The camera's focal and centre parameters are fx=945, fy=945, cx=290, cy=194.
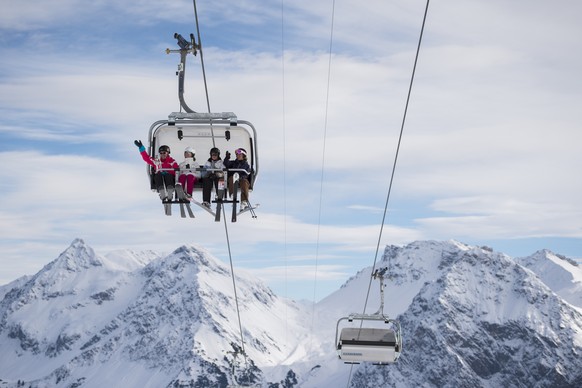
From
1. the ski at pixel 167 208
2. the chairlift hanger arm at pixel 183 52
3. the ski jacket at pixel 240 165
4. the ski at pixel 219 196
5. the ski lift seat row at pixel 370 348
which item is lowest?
the ski lift seat row at pixel 370 348

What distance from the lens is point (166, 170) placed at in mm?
28234

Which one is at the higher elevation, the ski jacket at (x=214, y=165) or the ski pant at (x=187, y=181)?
the ski jacket at (x=214, y=165)

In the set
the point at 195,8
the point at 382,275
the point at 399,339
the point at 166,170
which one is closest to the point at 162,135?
the point at 166,170

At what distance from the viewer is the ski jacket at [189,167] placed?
28.5 meters

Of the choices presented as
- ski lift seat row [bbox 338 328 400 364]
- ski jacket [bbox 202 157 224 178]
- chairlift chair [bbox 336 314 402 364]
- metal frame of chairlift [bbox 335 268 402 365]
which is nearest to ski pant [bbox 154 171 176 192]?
ski jacket [bbox 202 157 224 178]

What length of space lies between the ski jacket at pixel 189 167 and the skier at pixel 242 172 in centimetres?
103

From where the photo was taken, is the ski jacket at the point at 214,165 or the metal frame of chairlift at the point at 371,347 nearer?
the ski jacket at the point at 214,165

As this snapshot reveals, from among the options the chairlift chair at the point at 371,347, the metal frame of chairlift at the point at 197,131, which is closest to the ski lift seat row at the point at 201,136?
the metal frame of chairlift at the point at 197,131

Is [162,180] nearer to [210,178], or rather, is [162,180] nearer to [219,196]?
[210,178]

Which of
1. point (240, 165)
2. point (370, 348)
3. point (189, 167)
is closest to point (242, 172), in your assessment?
point (240, 165)

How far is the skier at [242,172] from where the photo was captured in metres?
28.7

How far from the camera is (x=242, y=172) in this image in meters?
28.9

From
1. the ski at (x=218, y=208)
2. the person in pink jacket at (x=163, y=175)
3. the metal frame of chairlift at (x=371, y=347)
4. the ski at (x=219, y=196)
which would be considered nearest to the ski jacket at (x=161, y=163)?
the person in pink jacket at (x=163, y=175)

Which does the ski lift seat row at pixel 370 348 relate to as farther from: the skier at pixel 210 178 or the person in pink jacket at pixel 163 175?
the person in pink jacket at pixel 163 175
